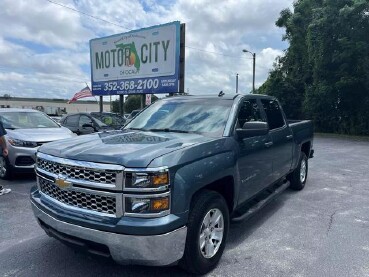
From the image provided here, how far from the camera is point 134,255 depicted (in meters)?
2.85

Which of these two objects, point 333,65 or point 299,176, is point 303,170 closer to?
point 299,176

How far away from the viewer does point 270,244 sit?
4.27m

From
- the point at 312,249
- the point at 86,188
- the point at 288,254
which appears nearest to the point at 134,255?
the point at 86,188

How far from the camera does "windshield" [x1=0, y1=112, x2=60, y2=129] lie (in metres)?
8.45

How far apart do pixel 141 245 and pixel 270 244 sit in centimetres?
208

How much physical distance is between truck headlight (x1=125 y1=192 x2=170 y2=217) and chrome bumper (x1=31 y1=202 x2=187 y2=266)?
183mm

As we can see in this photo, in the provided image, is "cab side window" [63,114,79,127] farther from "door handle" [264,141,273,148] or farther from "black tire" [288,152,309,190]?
"door handle" [264,141,273,148]

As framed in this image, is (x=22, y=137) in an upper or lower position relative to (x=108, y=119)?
lower

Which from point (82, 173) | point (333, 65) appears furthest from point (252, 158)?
point (333, 65)

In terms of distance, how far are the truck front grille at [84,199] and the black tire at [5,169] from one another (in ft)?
15.3

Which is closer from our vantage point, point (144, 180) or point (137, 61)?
point (144, 180)

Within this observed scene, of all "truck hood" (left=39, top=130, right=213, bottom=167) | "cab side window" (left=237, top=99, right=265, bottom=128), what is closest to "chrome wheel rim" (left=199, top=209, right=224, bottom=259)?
"truck hood" (left=39, top=130, right=213, bottom=167)

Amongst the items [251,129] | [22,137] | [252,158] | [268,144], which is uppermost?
[251,129]

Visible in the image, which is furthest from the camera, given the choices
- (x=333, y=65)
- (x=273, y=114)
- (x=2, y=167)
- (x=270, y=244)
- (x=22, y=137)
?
(x=333, y=65)
